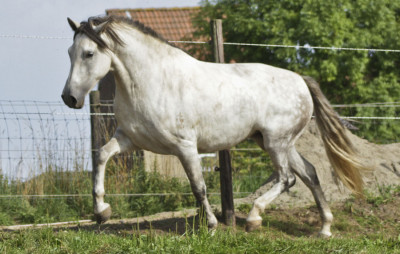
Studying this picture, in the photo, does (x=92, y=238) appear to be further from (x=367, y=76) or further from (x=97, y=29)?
(x=367, y=76)

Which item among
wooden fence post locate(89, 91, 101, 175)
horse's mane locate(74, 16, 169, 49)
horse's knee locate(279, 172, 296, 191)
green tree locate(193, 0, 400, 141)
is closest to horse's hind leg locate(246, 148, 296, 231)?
horse's knee locate(279, 172, 296, 191)

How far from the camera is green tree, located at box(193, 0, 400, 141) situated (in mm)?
17484

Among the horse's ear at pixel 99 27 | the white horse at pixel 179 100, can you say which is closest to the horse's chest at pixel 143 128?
the white horse at pixel 179 100

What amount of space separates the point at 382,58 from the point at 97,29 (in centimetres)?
1472

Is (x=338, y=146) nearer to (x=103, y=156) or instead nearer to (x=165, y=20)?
(x=103, y=156)

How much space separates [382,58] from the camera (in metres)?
18.7

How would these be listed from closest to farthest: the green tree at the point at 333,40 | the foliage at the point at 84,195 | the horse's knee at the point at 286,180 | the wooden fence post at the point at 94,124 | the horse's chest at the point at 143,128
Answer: the horse's chest at the point at 143,128 < the horse's knee at the point at 286,180 < the foliage at the point at 84,195 < the wooden fence post at the point at 94,124 < the green tree at the point at 333,40

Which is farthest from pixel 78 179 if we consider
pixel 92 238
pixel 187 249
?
pixel 187 249

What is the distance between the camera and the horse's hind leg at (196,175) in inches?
231

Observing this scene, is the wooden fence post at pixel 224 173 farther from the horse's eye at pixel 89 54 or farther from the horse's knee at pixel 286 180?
the horse's eye at pixel 89 54

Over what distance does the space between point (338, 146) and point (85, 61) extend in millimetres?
3248

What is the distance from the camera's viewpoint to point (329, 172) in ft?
31.1

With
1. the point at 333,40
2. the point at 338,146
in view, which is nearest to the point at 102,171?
the point at 338,146

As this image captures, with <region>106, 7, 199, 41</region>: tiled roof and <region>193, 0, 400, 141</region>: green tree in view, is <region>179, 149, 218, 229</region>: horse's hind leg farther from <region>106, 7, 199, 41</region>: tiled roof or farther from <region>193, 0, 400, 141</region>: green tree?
<region>106, 7, 199, 41</region>: tiled roof
